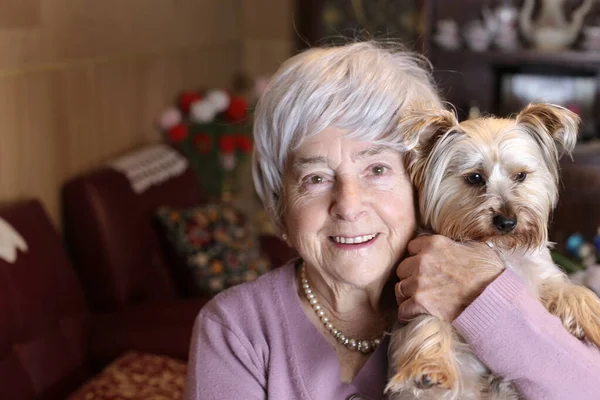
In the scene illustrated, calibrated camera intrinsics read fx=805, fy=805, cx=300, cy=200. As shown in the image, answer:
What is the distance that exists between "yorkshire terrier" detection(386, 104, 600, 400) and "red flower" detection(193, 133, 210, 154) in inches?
99.3

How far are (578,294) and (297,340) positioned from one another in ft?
1.79

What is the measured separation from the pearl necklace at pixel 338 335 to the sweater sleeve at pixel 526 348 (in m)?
0.30

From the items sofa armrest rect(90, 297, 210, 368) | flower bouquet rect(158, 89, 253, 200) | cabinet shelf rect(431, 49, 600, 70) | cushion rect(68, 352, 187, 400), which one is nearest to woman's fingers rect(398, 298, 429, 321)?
cushion rect(68, 352, 187, 400)

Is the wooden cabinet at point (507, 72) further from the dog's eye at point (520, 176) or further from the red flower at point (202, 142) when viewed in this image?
the dog's eye at point (520, 176)

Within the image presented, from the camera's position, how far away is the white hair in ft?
5.09

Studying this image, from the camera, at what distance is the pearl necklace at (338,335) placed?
1.64 metres

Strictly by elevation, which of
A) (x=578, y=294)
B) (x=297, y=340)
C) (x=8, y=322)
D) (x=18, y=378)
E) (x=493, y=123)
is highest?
(x=493, y=123)

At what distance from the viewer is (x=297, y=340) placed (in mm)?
1622

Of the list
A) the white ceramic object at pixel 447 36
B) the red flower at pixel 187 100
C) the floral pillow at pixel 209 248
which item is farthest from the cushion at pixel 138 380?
the white ceramic object at pixel 447 36

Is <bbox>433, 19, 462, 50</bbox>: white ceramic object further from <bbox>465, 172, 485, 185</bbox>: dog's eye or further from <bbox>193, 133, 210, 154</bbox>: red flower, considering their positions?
<bbox>465, 172, 485, 185</bbox>: dog's eye

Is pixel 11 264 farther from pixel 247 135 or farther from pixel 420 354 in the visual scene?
pixel 247 135

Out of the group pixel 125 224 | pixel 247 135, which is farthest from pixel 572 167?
pixel 125 224

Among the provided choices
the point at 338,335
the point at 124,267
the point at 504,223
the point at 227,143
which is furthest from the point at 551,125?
the point at 227,143

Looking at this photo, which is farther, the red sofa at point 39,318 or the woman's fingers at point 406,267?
the red sofa at point 39,318
